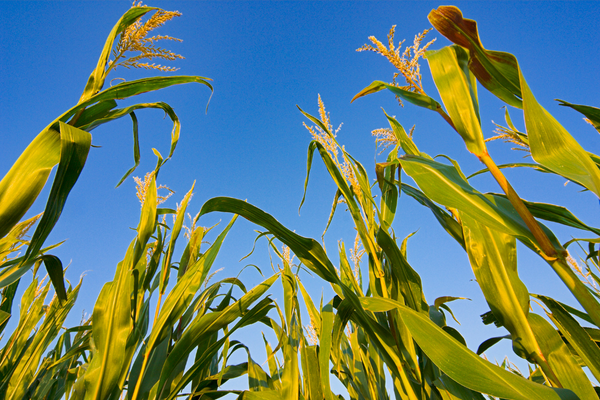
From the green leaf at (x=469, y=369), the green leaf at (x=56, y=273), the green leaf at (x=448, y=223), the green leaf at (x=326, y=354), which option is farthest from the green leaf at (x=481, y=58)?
the green leaf at (x=56, y=273)

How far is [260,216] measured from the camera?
1.02 meters

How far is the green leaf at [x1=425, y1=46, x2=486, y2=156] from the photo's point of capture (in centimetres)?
72

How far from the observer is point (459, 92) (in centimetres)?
75

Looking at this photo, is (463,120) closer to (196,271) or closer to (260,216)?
(260,216)

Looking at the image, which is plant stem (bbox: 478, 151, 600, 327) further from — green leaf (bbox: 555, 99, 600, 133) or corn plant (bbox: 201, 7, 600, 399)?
green leaf (bbox: 555, 99, 600, 133)

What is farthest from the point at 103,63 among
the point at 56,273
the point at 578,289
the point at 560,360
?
the point at 560,360

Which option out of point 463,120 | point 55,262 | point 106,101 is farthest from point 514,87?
point 55,262

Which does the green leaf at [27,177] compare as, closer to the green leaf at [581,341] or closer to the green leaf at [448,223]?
the green leaf at [448,223]

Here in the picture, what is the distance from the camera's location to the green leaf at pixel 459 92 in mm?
724

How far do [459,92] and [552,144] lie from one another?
0.74 feet

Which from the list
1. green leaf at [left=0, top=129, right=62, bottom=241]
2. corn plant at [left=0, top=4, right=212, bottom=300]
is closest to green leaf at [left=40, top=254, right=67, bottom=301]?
corn plant at [left=0, top=4, right=212, bottom=300]

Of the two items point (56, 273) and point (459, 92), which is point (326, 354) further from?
point (56, 273)

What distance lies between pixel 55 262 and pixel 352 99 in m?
1.20

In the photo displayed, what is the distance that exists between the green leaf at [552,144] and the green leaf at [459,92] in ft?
0.33
